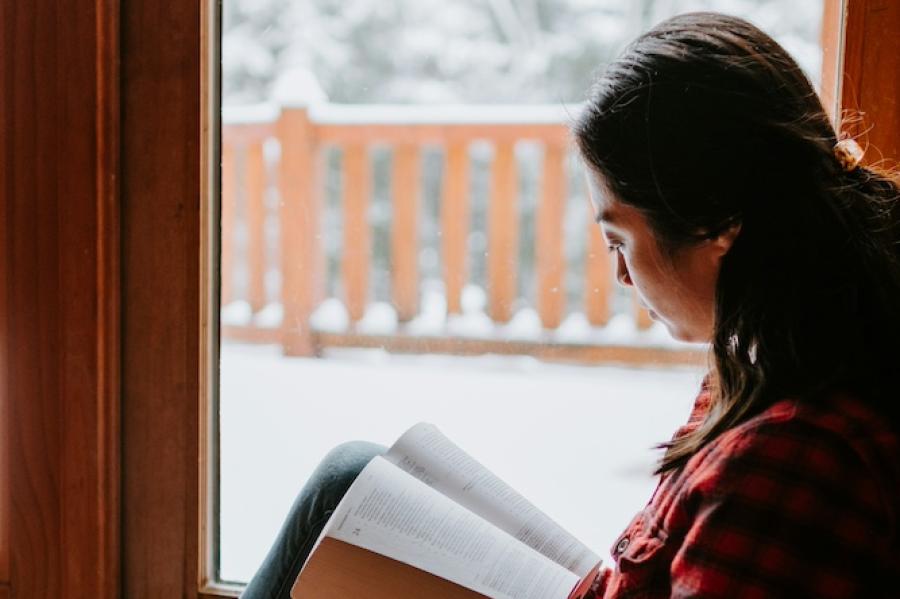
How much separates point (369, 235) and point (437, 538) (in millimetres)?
469

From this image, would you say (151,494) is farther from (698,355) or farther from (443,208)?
(698,355)

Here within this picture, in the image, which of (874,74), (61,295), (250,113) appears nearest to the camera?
(874,74)

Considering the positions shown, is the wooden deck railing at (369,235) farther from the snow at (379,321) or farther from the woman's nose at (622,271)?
the woman's nose at (622,271)

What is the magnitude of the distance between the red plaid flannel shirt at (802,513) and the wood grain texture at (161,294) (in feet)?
2.17

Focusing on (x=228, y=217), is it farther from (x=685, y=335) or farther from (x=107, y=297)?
(x=685, y=335)

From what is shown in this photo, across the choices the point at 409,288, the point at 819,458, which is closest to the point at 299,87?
the point at 409,288

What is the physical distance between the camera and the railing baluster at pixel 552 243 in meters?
1.09

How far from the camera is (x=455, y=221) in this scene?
1.15m

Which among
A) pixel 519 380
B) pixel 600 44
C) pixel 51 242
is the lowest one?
pixel 519 380

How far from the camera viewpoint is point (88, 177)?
0.97 meters

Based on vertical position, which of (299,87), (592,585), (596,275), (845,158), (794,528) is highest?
(299,87)

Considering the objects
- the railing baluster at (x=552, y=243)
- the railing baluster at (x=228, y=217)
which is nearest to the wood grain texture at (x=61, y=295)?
the railing baluster at (x=228, y=217)

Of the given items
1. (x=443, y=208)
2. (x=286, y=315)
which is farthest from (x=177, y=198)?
(x=443, y=208)

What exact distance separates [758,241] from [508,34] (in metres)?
0.51
